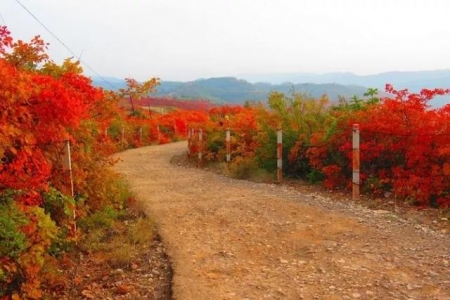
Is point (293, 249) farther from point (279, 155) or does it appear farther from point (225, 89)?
point (225, 89)

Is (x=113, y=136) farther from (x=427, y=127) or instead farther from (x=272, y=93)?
(x=427, y=127)

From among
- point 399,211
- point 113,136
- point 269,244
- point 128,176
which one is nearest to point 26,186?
point 269,244

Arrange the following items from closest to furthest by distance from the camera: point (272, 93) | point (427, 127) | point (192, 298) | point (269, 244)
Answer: point (192, 298), point (269, 244), point (427, 127), point (272, 93)

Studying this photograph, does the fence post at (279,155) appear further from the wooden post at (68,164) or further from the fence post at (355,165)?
the wooden post at (68,164)

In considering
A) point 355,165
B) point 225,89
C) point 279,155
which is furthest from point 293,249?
point 225,89

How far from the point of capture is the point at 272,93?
1234 cm

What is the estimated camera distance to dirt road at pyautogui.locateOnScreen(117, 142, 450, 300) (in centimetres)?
455

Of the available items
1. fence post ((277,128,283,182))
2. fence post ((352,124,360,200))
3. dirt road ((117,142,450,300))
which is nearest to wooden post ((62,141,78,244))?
dirt road ((117,142,450,300))

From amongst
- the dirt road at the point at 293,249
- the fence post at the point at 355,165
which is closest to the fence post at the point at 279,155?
the dirt road at the point at 293,249

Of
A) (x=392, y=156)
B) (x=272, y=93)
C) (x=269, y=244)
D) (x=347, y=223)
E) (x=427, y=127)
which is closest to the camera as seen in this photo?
(x=269, y=244)

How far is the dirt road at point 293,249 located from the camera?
455cm

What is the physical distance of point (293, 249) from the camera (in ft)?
18.8

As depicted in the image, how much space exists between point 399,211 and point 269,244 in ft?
9.00

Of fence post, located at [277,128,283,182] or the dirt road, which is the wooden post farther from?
fence post, located at [277,128,283,182]
